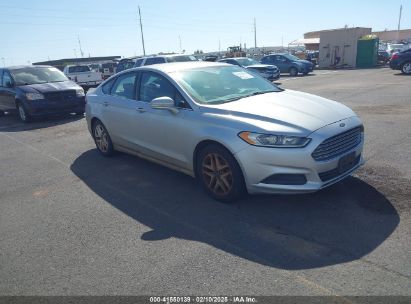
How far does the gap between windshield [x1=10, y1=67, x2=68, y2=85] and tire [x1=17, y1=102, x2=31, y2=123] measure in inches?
29.9

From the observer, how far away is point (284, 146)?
11.8ft

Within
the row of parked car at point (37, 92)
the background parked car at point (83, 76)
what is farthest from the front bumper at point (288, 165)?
the background parked car at point (83, 76)

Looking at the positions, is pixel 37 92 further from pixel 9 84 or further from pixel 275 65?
pixel 275 65

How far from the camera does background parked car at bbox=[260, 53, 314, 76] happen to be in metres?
25.2

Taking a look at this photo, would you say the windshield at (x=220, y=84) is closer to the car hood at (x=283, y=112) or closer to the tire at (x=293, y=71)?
the car hood at (x=283, y=112)

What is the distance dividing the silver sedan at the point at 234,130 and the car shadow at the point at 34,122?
5.77m

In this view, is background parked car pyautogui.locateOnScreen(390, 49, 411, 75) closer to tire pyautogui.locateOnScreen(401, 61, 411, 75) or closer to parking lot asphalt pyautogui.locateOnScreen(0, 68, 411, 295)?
tire pyautogui.locateOnScreen(401, 61, 411, 75)

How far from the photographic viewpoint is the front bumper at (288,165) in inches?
141

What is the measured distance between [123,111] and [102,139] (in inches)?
46.7

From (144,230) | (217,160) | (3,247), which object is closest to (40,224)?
(3,247)

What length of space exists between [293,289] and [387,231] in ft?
4.32

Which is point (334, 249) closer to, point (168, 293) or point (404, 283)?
point (404, 283)

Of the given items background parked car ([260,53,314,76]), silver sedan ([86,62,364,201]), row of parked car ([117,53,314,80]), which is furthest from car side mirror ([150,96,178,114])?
background parked car ([260,53,314,76])

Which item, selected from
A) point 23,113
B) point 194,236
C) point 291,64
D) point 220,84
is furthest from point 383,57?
point 194,236
